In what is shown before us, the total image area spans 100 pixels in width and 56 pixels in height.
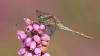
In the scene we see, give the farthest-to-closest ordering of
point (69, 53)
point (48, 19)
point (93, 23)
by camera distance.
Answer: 1. point (93, 23)
2. point (69, 53)
3. point (48, 19)

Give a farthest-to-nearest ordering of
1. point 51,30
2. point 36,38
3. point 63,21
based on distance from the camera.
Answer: point 63,21 < point 51,30 < point 36,38

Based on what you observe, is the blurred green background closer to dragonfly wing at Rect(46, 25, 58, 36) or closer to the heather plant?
dragonfly wing at Rect(46, 25, 58, 36)

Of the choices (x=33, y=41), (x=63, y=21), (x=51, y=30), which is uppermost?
(x=63, y=21)

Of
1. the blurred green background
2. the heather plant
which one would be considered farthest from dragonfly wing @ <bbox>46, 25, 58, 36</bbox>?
the blurred green background

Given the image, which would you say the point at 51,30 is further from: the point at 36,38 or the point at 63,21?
the point at 63,21

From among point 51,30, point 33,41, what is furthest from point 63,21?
point 33,41

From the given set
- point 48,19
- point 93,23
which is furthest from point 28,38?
point 93,23

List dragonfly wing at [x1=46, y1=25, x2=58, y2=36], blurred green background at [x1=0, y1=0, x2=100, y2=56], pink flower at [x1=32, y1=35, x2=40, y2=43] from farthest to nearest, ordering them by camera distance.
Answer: blurred green background at [x1=0, y1=0, x2=100, y2=56] → dragonfly wing at [x1=46, y1=25, x2=58, y2=36] → pink flower at [x1=32, y1=35, x2=40, y2=43]

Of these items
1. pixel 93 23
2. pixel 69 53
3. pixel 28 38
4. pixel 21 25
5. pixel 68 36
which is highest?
pixel 93 23

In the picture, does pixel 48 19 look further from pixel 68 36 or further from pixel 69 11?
pixel 69 11
